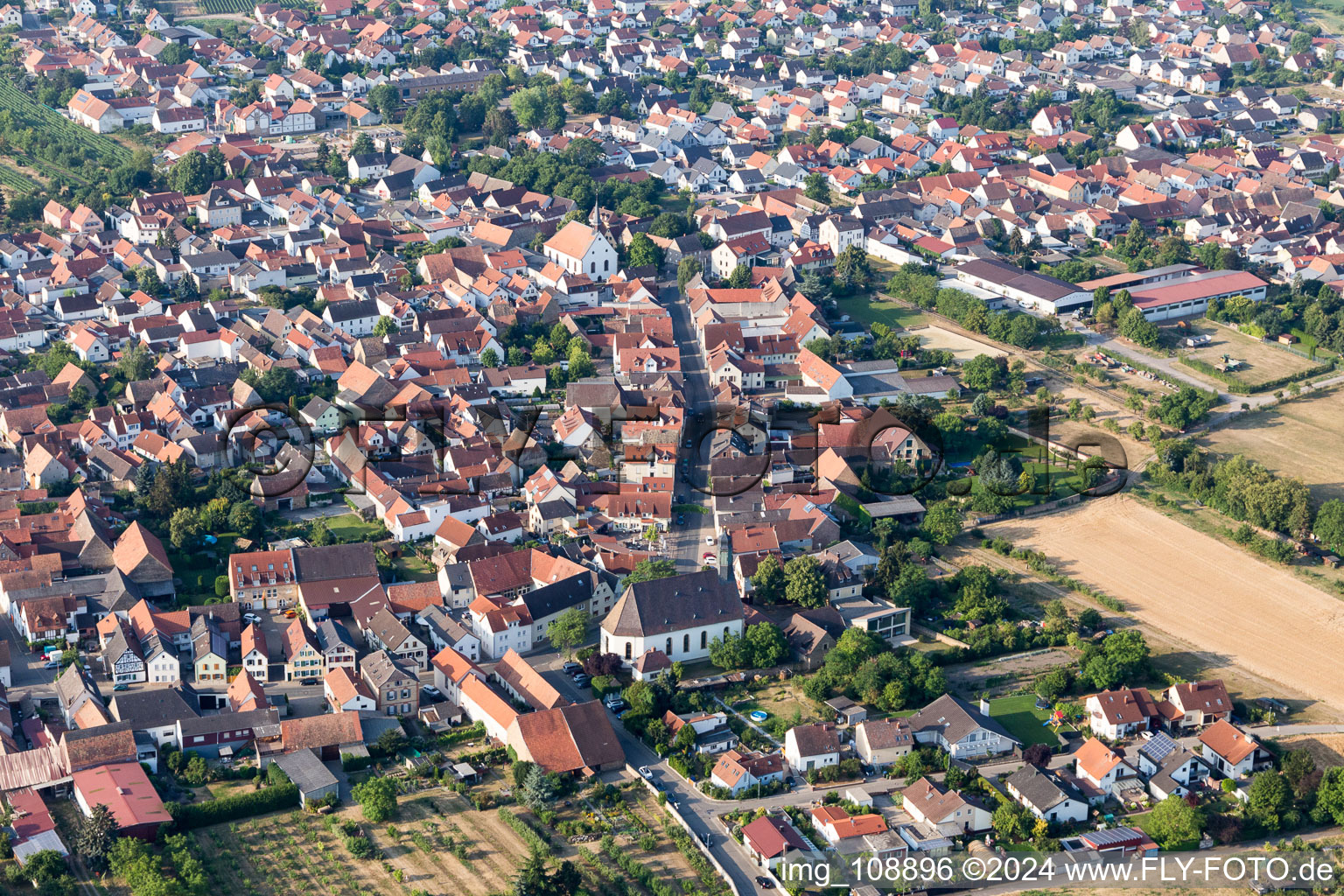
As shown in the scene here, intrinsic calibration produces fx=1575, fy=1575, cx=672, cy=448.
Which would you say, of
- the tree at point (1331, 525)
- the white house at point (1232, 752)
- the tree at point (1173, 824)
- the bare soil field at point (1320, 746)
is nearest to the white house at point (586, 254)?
the tree at point (1331, 525)

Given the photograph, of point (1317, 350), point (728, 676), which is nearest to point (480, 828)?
point (728, 676)

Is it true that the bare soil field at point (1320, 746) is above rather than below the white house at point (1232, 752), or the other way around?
below

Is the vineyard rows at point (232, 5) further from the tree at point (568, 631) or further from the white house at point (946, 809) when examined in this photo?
the white house at point (946, 809)

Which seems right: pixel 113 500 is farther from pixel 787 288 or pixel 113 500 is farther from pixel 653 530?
pixel 787 288

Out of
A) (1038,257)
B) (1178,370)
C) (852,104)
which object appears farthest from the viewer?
(852,104)

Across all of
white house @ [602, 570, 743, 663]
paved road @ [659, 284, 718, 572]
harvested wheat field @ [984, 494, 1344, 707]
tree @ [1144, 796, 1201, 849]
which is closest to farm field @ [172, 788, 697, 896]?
white house @ [602, 570, 743, 663]

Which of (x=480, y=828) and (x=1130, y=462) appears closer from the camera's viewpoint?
(x=480, y=828)
